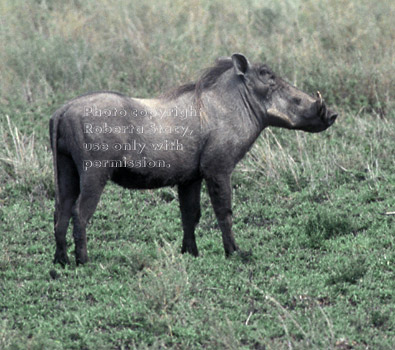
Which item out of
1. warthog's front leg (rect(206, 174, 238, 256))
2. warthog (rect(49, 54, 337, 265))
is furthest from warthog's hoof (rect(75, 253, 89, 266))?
warthog's front leg (rect(206, 174, 238, 256))

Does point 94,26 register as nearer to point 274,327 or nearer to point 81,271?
point 81,271

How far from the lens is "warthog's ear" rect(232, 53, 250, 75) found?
22.0ft

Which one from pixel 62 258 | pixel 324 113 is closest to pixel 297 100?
pixel 324 113

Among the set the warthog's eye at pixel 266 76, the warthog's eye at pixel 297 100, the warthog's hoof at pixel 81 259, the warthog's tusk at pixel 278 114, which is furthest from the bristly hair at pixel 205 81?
the warthog's hoof at pixel 81 259

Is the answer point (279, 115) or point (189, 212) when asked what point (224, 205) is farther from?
point (279, 115)

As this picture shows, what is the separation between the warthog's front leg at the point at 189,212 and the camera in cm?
679

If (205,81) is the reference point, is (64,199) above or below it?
below

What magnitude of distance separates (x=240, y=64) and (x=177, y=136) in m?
0.92

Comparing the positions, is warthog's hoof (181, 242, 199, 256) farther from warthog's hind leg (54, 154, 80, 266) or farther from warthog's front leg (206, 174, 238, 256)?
warthog's hind leg (54, 154, 80, 266)

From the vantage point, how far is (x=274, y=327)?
5.14 meters

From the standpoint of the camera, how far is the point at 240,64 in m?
6.79

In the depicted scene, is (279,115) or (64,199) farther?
(279,115)

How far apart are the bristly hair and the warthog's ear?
15cm

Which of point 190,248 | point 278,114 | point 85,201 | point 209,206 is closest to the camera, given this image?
point 85,201
